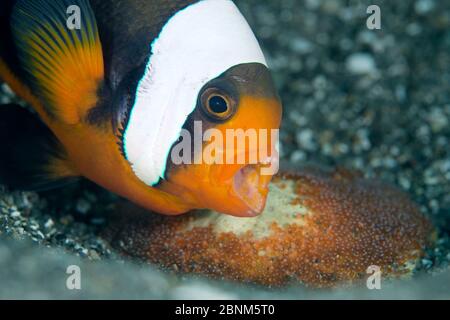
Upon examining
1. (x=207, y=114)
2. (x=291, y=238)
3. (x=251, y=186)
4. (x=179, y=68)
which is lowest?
(x=291, y=238)

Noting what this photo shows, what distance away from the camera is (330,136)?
A: 2.79m

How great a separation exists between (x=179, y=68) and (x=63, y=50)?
14.5 inches

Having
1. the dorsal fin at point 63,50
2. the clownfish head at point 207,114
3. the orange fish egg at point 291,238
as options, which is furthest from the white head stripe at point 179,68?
the orange fish egg at point 291,238

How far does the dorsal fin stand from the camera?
169cm

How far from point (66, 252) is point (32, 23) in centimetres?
70

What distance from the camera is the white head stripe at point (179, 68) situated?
5.31ft

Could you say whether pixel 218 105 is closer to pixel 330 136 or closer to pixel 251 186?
pixel 251 186

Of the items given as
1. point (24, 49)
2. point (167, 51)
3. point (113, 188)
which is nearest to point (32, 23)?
point (24, 49)

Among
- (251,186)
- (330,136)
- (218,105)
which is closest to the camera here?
(218,105)

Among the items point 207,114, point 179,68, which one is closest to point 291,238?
point 207,114

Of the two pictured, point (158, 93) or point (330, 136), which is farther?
point (330, 136)

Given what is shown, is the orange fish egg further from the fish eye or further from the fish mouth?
the fish eye

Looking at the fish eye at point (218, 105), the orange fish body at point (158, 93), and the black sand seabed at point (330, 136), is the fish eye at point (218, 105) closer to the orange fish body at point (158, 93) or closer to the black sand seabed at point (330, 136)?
the orange fish body at point (158, 93)

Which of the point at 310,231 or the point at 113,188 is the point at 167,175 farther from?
the point at 310,231
